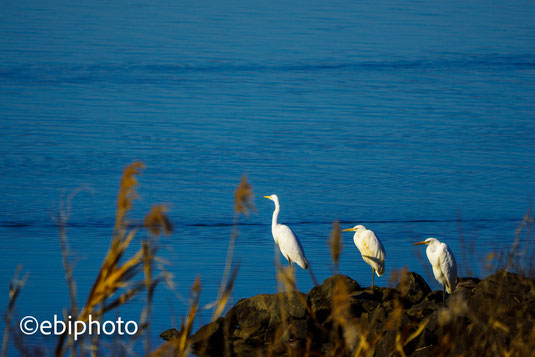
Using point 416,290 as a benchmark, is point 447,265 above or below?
above

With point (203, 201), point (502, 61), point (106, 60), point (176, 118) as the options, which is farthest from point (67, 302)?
point (502, 61)

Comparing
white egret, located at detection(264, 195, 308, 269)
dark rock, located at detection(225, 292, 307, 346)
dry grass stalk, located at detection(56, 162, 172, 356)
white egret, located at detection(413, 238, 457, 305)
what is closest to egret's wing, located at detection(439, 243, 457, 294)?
white egret, located at detection(413, 238, 457, 305)

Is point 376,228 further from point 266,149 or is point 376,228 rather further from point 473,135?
point 473,135

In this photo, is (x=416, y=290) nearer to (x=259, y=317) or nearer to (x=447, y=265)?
(x=447, y=265)

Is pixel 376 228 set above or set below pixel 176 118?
below

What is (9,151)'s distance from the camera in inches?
486

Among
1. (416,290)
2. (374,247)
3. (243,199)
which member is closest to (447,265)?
(416,290)

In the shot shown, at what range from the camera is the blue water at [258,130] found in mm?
8977

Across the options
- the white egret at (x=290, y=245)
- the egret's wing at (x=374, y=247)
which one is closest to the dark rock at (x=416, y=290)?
the egret's wing at (x=374, y=247)

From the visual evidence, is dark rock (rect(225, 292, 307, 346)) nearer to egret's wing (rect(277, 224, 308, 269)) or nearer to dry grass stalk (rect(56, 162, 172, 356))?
egret's wing (rect(277, 224, 308, 269))

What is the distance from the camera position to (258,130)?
13.5 metres

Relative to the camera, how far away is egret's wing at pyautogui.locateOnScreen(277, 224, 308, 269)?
777cm

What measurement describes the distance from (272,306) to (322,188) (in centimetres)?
485

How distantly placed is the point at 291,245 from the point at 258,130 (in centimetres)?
590
